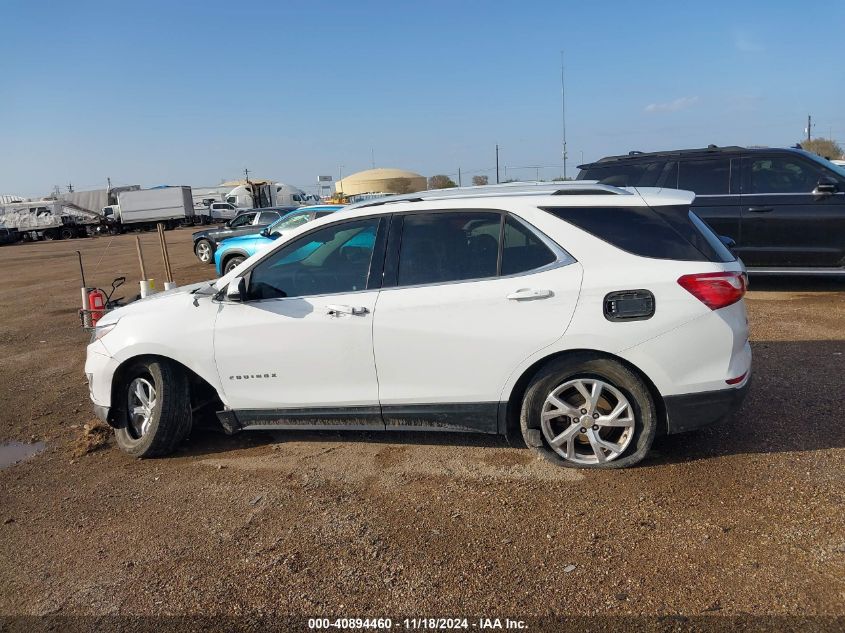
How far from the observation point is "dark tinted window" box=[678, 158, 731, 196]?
367 inches

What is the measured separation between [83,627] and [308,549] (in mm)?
1058

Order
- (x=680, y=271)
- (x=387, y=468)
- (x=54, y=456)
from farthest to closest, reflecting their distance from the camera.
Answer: (x=54, y=456) → (x=387, y=468) → (x=680, y=271)

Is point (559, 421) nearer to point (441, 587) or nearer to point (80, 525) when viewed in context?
point (441, 587)

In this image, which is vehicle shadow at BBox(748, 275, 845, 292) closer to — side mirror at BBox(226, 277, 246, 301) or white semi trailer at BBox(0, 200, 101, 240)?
side mirror at BBox(226, 277, 246, 301)

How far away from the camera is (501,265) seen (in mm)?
4070

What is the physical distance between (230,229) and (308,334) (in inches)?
648

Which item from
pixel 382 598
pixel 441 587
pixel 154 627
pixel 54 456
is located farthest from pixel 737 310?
pixel 54 456

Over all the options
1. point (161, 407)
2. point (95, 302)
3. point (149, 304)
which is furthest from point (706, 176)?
point (95, 302)

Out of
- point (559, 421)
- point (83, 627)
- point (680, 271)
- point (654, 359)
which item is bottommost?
point (83, 627)

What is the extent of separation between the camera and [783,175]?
9.05 m

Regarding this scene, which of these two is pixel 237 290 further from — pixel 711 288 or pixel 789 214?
pixel 789 214

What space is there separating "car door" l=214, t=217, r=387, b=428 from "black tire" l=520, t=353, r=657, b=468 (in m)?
1.00

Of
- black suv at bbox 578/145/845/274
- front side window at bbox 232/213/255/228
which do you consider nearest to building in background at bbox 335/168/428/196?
front side window at bbox 232/213/255/228

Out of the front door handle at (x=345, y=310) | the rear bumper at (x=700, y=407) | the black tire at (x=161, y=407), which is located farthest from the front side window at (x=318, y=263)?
the rear bumper at (x=700, y=407)
